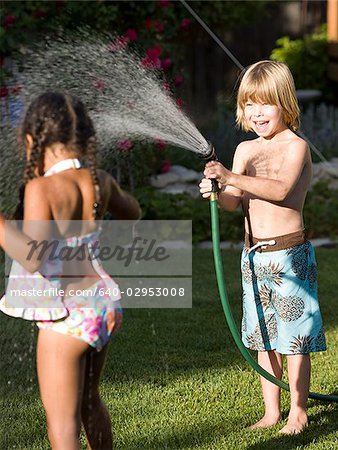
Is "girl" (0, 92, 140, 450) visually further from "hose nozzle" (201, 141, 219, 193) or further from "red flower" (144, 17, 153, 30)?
"red flower" (144, 17, 153, 30)

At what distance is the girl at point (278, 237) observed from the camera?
320cm

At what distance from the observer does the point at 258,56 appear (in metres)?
12.9

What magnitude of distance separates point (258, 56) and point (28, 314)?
35.9 ft

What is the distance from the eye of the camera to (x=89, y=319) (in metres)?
2.40

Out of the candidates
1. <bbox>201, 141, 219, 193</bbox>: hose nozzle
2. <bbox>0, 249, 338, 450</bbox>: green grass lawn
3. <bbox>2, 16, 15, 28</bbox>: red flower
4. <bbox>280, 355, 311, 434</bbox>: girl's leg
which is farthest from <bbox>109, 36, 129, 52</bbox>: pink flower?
<bbox>280, 355, 311, 434</bbox>: girl's leg

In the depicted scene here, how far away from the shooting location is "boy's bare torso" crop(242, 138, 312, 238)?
323cm

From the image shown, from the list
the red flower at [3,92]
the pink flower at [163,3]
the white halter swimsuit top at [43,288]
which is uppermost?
the white halter swimsuit top at [43,288]

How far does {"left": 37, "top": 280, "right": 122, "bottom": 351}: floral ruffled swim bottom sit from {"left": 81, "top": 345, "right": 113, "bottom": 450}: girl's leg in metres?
0.08

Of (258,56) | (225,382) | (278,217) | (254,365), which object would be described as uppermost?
(278,217)

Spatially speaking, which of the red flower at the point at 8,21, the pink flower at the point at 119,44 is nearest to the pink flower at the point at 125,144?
the pink flower at the point at 119,44

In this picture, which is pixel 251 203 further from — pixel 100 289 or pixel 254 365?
pixel 100 289

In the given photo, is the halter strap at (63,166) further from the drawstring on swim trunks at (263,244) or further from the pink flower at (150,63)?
the pink flower at (150,63)

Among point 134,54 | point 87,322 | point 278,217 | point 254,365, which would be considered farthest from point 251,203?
point 134,54

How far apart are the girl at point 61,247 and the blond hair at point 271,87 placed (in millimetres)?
914
